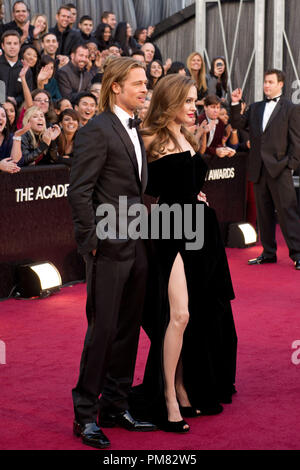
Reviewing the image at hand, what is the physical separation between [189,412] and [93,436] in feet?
1.93

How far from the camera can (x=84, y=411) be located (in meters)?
3.46

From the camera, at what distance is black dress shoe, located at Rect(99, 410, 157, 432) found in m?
3.64

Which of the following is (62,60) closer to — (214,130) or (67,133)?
(214,130)

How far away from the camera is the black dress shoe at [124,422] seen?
364cm

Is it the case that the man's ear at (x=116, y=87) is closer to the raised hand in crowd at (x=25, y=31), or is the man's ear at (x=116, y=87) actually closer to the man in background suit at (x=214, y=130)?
the man in background suit at (x=214, y=130)

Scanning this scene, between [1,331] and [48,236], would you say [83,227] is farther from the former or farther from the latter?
[48,236]

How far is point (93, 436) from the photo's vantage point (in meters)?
3.43

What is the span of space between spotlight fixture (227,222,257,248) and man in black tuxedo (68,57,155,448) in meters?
4.99

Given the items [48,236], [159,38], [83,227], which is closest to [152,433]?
[83,227]

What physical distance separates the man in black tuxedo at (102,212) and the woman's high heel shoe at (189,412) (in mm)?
499

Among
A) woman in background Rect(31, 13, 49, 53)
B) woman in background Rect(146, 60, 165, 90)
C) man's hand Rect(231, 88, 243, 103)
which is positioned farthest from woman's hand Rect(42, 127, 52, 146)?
woman in background Rect(146, 60, 165, 90)

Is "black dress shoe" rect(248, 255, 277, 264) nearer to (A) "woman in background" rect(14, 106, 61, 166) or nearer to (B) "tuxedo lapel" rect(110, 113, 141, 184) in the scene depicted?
(A) "woman in background" rect(14, 106, 61, 166)

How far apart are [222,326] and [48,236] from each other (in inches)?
116

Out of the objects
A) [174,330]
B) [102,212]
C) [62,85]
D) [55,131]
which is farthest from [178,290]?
[62,85]
